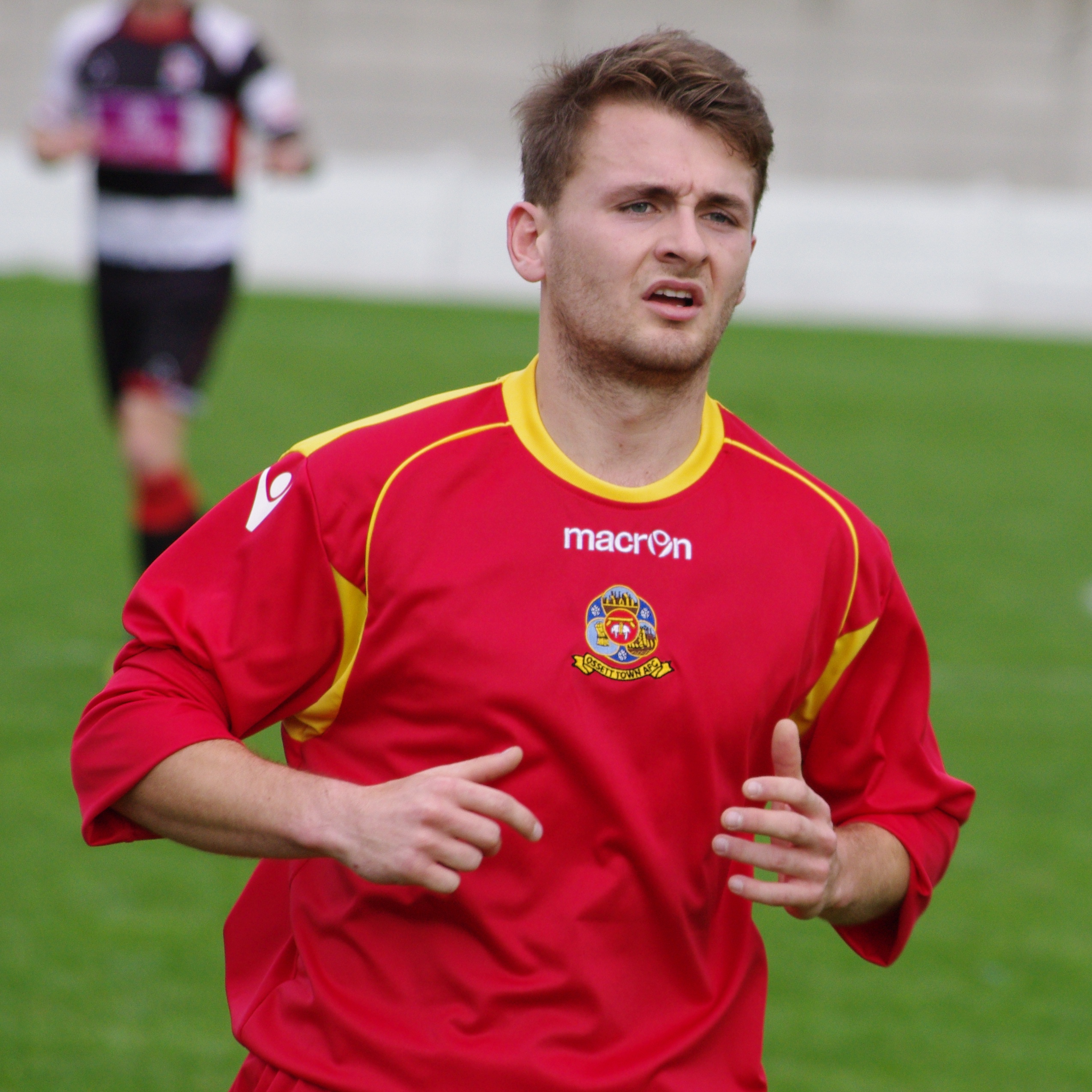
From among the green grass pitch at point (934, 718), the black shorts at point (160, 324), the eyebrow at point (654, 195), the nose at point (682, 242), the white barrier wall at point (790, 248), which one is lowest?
the white barrier wall at point (790, 248)

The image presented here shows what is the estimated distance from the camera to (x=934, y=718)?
637cm

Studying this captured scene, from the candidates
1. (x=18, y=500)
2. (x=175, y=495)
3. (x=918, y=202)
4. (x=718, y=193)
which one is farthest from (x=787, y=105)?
(x=718, y=193)

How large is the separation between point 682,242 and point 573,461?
1.02ft

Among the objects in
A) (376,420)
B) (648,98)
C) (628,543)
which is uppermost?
(648,98)

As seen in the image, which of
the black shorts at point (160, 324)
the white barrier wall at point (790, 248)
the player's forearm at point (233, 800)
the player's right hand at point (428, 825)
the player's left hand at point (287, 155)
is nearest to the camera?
the player's right hand at point (428, 825)

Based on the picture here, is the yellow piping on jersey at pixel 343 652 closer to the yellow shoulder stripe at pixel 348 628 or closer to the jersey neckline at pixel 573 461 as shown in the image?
the yellow shoulder stripe at pixel 348 628

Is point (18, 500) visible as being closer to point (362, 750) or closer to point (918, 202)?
point (362, 750)

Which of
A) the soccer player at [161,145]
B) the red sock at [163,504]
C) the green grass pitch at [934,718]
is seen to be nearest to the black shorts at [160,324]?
the soccer player at [161,145]

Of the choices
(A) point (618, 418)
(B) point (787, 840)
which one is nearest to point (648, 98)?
(A) point (618, 418)

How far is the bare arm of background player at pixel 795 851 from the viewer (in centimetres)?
200

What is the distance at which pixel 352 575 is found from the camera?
2.16 metres

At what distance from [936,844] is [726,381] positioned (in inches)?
524

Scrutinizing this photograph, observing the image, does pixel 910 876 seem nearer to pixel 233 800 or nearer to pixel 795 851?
pixel 795 851

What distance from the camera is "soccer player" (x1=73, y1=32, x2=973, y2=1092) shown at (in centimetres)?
210
